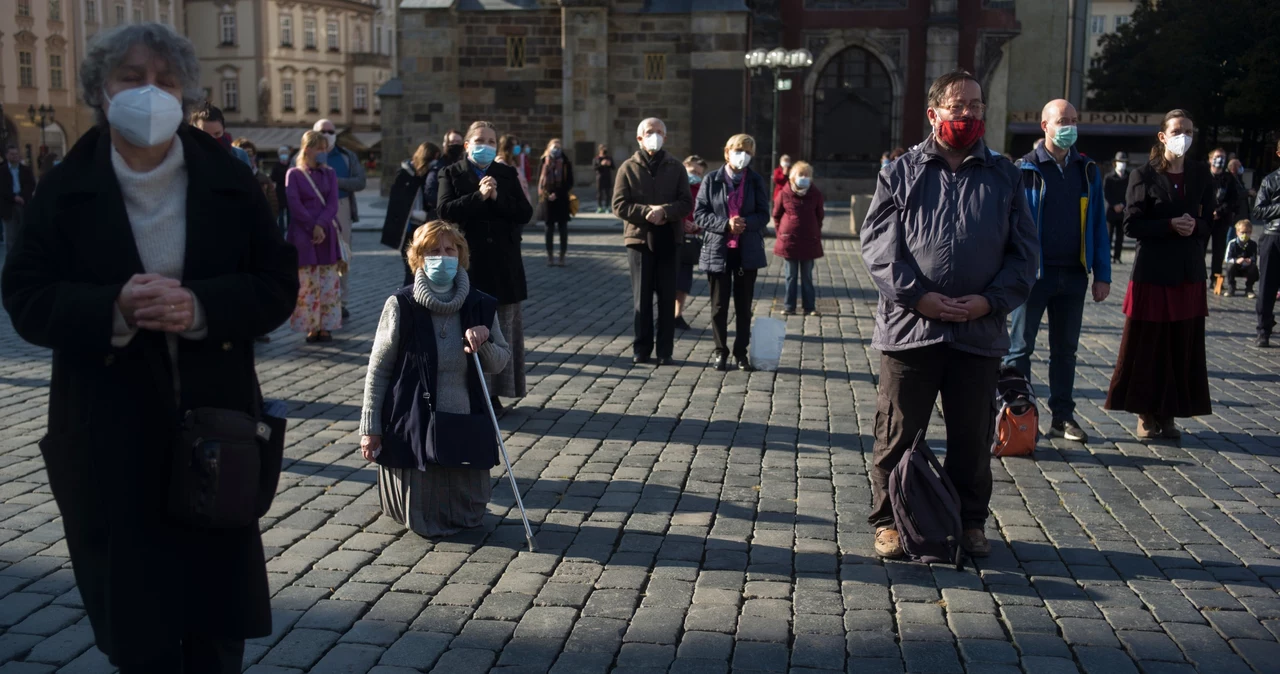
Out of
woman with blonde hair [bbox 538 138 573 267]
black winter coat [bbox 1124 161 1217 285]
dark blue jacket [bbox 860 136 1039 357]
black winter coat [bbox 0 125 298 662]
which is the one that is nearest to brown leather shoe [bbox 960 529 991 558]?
dark blue jacket [bbox 860 136 1039 357]

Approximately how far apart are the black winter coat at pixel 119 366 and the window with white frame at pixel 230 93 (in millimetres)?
75713

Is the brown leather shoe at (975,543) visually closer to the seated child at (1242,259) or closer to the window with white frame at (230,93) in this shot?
the seated child at (1242,259)

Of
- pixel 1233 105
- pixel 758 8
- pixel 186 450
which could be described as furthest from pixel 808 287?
pixel 1233 105

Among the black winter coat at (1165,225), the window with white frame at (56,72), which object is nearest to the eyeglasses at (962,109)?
the black winter coat at (1165,225)

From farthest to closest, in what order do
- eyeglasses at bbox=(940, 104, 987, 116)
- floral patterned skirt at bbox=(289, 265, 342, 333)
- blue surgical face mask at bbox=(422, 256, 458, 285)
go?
floral patterned skirt at bbox=(289, 265, 342, 333) → blue surgical face mask at bbox=(422, 256, 458, 285) → eyeglasses at bbox=(940, 104, 987, 116)

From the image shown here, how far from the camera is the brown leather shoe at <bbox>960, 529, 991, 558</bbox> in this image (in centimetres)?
555

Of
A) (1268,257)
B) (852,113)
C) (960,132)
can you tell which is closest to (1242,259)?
(1268,257)

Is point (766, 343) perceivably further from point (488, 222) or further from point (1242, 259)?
point (1242, 259)

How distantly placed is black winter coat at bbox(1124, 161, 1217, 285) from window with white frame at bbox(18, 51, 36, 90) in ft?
196

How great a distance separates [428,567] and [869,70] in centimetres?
3562

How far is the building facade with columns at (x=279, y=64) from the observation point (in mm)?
74688

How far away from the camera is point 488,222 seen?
8.73m

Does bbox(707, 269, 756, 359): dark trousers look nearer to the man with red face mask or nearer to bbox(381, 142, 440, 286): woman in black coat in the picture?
bbox(381, 142, 440, 286): woman in black coat

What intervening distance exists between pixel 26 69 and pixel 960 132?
61709mm
